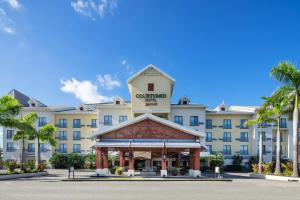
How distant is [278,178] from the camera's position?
34625 millimetres

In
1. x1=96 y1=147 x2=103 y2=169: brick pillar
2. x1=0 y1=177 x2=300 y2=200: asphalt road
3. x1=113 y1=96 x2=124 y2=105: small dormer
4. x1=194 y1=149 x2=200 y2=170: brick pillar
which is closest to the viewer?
x1=0 y1=177 x2=300 y2=200: asphalt road

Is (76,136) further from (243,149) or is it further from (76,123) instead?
(243,149)

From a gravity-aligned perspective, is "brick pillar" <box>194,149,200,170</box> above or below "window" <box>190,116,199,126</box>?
below

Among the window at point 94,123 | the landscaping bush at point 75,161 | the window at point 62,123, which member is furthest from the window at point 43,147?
the window at point 94,123

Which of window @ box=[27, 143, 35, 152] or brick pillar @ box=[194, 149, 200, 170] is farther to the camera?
window @ box=[27, 143, 35, 152]

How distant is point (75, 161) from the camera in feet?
180

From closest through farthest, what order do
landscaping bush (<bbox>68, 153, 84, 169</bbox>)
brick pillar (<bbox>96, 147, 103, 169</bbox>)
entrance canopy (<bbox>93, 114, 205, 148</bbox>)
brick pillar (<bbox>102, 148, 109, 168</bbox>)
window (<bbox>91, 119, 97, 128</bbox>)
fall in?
brick pillar (<bbox>96, 147, 103, 169</bbox>) → entrance canopy (<bbox>93, 114, 205, 148</bbox>) → brick pillar (<bbox>102, 148, 109, 168</bbox>) → landscaping bush (<bbox>68, 153, 84, 169</bbox>) → window (<bbox>91, 119, 97, 128</bbox>)

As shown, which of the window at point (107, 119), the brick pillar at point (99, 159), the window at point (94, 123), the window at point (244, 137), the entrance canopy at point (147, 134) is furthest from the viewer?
the window at point (94, 123)

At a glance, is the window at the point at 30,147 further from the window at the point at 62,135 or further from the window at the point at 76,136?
the window at the point at 76,136

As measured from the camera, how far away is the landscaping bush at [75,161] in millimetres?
54875

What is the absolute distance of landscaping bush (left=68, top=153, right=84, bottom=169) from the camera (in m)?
54.9

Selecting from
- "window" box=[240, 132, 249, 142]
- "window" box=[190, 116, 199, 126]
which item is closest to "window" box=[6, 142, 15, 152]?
"window" box=[190, 116, 199, 126]

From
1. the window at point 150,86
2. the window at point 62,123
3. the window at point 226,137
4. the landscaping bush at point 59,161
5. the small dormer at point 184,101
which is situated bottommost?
the landscaping bush at point 59,161

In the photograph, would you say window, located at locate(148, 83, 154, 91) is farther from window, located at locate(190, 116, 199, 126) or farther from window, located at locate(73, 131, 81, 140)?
window, located at locate(73, 131, 81, 140)
